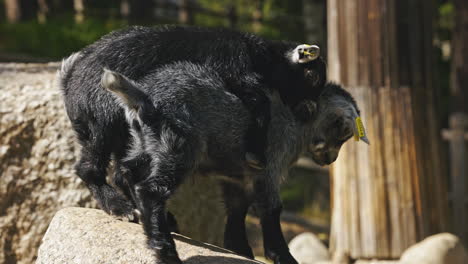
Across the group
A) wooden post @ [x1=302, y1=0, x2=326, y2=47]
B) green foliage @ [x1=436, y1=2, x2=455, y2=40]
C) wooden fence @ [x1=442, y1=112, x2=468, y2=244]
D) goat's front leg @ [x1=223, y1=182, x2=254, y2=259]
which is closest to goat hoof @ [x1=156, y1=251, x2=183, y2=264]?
goat's front leg @ [x1=223, y1=182, x2=254, y2=259]

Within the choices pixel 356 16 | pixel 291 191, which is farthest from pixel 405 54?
pixel 291 191

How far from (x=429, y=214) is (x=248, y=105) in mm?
3000

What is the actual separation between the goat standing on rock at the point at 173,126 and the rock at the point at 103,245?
4.8 inches

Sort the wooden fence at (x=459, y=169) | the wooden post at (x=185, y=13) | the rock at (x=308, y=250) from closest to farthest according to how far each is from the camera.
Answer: the rock at (x=308, y=250) < the wooden fence at (x=459, y=169) < the wooden post at (x=185, y=13)

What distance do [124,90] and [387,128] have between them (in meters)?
3.21

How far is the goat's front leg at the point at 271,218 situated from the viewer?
13.8ft

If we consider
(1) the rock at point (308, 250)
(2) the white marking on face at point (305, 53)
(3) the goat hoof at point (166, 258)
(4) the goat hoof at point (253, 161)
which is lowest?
(1) the rock at point (308, 250)

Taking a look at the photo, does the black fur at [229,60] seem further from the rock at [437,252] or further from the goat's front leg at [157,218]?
the rock at [437,252]

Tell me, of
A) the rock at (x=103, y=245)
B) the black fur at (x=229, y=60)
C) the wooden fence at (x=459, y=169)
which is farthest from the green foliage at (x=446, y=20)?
the rock at (x=103, y=245)

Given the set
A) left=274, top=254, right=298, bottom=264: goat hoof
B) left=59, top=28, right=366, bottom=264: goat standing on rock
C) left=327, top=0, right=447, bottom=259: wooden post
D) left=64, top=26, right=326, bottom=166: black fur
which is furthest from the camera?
left=327, top=0, right=447, bottom=259: wooden post

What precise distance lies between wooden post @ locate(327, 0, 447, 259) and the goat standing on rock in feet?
5.90

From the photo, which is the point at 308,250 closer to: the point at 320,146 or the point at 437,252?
the point at 437,252

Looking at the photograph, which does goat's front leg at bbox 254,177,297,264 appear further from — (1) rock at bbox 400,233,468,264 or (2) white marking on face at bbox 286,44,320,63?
(1) rock at bbox 400,233,468,264

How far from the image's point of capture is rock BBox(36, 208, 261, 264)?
12.2 ft
